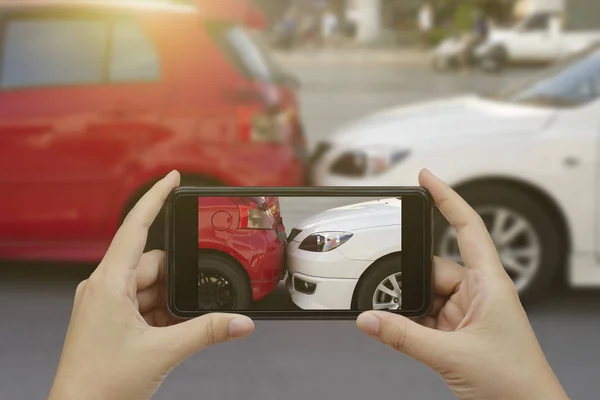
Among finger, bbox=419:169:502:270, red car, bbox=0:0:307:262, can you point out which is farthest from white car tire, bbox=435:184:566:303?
finger, bbox=419:169:502:270

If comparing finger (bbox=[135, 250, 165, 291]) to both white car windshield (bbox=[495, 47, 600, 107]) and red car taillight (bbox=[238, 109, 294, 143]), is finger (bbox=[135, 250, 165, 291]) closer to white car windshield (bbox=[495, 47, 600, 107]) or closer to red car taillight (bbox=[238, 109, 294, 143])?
red car taillight (bbox=[238, 109, 294, 143])

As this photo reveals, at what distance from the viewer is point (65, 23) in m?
5.83

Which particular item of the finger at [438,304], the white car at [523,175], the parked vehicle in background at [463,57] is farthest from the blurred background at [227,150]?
the parked vehicle in background at [463,57]

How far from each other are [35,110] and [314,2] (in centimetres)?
2692

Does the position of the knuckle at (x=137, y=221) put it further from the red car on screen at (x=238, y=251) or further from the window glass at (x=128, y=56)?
the window glass at (x=128, y=56)

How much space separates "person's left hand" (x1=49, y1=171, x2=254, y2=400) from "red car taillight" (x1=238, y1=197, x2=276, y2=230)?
22 cm

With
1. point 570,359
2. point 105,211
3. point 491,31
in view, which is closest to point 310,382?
point 570,359

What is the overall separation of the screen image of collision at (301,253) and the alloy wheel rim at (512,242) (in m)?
3.71

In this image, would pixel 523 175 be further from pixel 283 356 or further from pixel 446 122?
pixel 283 356

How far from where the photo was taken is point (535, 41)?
2538 centimetres

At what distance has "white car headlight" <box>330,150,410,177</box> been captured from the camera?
5645mm

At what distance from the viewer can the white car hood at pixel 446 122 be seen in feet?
18.4

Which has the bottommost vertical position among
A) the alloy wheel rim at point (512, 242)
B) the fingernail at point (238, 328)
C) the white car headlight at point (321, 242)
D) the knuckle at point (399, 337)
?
the alloy wheel rim at point (512, 242)

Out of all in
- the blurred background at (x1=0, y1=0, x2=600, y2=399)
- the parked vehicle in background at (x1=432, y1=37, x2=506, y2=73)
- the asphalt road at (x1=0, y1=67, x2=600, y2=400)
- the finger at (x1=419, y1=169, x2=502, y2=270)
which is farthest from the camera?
the parked vehicle in background at (x1=432, y1=37, x2=506, y2=73)
